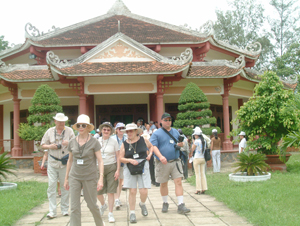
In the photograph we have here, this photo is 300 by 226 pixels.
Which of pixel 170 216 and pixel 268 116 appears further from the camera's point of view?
pixel 268 116

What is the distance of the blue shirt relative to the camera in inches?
233

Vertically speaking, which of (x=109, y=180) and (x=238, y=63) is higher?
(x=238, y=63)

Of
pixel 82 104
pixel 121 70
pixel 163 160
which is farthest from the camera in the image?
pixel 82 104

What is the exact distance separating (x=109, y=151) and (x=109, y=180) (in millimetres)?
502

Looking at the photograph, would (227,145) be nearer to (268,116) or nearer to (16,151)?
(268,116)

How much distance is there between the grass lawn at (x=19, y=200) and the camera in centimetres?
566

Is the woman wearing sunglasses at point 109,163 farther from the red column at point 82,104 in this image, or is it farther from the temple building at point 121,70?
the red column at point 82,104

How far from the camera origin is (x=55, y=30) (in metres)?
18.0

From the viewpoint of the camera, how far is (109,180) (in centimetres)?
565

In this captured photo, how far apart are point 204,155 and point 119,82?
777 centimetres

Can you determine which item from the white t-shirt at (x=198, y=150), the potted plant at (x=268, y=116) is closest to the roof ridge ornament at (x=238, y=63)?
the potted plant at (x=268, y=116)

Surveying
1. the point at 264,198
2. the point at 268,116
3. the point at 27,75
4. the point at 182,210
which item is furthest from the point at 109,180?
the point at 27,75

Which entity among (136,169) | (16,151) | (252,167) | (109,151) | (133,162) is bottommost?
(252,167)

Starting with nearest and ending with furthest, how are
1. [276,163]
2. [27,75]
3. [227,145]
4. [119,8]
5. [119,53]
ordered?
[276,163]
[119,53]
[27,75]
[227,145]
[119,8]
